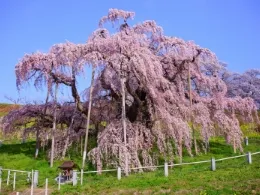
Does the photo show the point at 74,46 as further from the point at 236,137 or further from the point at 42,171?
the point at 236,137

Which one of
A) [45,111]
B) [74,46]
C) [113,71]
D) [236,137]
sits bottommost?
[236,137]

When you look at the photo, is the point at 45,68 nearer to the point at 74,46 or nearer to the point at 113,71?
the point at 74,46

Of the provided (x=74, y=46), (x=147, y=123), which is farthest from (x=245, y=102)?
(x=74, y=46)

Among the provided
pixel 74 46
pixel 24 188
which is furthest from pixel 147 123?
pixel 24 188

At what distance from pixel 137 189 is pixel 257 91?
29.7 metres

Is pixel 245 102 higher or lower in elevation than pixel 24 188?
higher

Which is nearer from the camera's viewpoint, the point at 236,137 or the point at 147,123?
the point at 147,123

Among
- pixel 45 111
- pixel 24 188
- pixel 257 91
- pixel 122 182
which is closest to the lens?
pixel 122 182

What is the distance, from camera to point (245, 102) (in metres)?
24.9

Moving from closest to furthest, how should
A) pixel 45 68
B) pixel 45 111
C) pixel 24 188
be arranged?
1. pixel 24 188
2. pixel 45 68
3. pixel 45 111

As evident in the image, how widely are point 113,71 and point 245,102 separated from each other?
1153 cm

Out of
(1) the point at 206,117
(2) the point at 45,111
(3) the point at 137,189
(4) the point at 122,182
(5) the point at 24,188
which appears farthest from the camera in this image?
(2) the point at 45,111

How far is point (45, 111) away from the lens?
23000 mm

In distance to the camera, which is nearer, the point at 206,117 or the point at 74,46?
the point at 74,46
